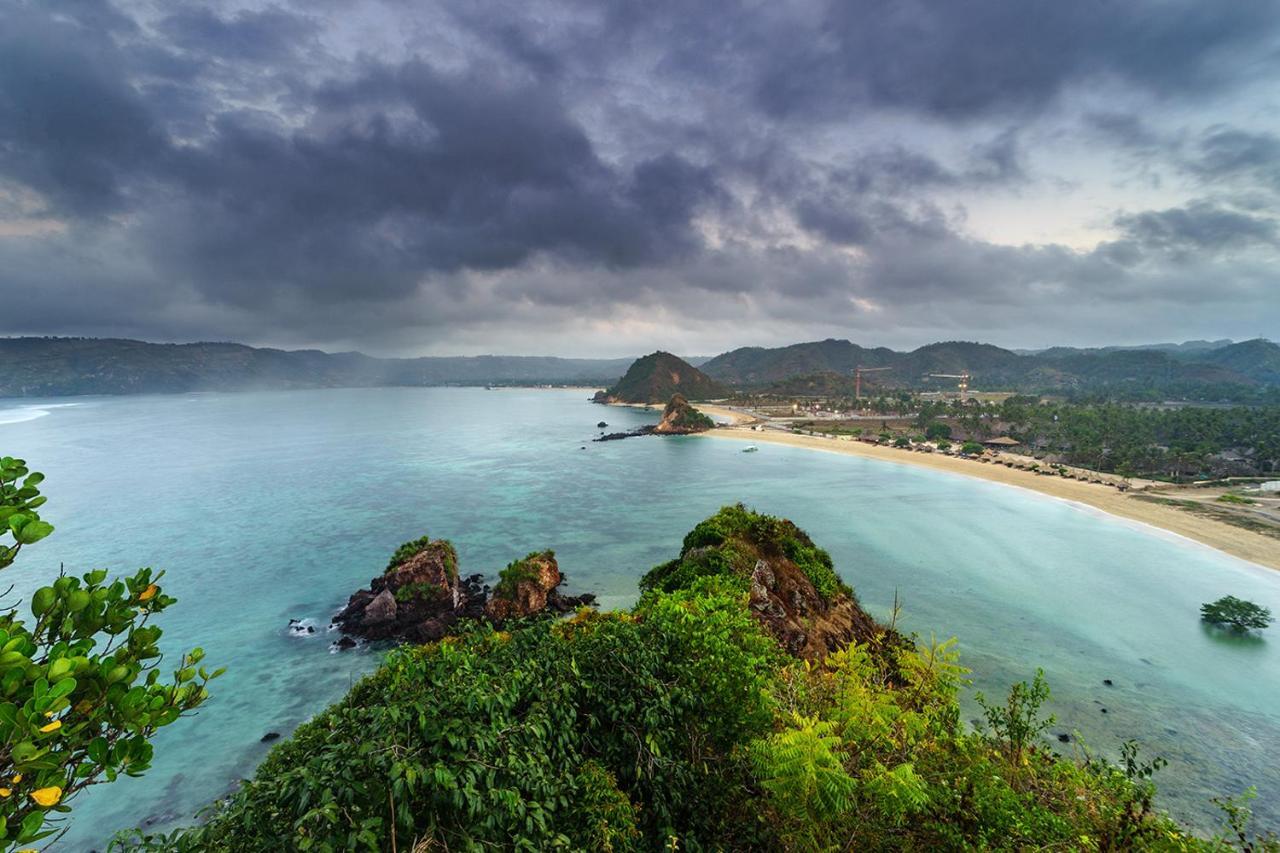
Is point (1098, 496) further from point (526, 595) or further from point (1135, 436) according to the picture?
point (526, 595)

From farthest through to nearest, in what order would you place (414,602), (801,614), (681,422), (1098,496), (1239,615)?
(681,422), (1098,496), (1239,615), (414,602), (801,614)

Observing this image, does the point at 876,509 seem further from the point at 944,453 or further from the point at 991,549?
the point at 944,453

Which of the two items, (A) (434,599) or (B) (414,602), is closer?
(B) (414,602)

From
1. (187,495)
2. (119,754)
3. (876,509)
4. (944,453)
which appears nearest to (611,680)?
(119,754)

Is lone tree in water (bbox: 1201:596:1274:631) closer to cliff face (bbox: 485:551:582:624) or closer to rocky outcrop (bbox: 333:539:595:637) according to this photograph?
rocky outcrop (bbox: 333:539:595:637)

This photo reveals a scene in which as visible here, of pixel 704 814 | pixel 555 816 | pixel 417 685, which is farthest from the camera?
pixel 704 814

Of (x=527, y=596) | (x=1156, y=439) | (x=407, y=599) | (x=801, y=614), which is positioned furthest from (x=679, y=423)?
(x=801, y=614)
